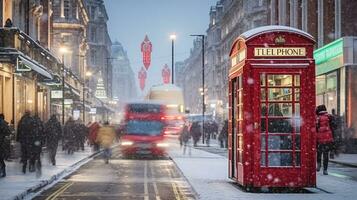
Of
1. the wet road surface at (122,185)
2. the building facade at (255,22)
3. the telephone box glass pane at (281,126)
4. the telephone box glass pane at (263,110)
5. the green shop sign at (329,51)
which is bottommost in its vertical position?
the wet road surface at (122,185)

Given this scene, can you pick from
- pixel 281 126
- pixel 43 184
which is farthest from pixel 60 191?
pixel 281 126

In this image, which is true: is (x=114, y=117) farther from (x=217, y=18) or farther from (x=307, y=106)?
(x=307, y=106)

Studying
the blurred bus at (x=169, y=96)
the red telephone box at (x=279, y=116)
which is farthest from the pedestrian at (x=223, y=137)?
the red telephone box at (x=279, y=116)

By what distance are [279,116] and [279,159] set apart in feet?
3.23

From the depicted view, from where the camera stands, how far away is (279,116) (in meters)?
16.5

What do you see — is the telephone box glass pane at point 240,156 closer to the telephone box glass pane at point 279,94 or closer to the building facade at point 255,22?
the telephone box glass pane at point 279,94

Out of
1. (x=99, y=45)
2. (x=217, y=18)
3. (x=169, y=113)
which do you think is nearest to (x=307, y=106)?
(x=169, y=113)

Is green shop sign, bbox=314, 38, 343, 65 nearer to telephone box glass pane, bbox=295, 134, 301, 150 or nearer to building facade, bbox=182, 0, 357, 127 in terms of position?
building facade, bbox=182, 0, 357, 127

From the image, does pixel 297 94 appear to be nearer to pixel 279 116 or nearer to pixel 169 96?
pixel 279 116

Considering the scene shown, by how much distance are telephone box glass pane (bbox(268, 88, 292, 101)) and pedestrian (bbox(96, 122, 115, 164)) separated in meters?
15.5

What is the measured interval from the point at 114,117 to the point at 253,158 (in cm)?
13023

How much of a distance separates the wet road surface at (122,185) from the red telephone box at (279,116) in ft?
5.85

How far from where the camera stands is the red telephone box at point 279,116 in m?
16.5

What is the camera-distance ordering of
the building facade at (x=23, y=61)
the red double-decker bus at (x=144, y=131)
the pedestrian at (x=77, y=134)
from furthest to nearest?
the pedestrian at (x=77, y=134), the red double-decker bus at (x=144, y=131), the building facade at (x=23, y=61)
